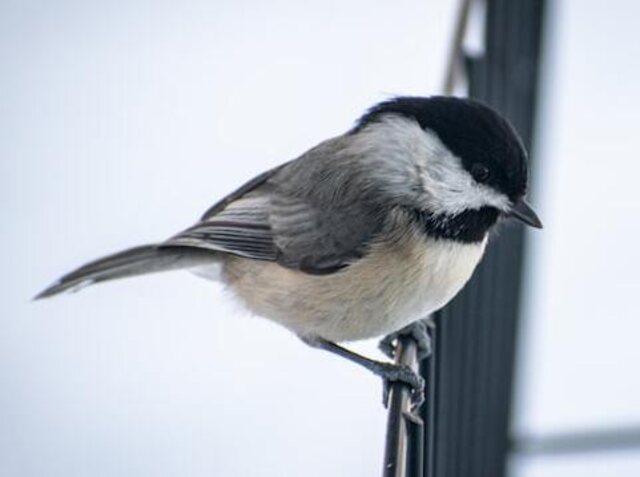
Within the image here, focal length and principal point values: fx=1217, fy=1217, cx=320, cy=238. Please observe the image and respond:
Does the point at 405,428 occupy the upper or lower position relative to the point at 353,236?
lower

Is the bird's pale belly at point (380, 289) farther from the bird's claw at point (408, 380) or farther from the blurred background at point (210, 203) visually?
the blurred background at point (210, 203)

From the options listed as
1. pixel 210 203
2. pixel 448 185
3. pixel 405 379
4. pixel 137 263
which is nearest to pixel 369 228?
pixel 448 185

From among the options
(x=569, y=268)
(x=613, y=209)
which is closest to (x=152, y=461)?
(x=569, y=268)

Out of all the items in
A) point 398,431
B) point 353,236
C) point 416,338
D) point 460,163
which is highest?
point 460,163

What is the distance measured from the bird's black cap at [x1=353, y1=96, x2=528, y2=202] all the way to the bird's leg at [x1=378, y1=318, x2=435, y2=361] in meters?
0.24

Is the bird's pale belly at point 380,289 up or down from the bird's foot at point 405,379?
up

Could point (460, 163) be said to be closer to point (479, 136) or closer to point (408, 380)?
point (479, 136)

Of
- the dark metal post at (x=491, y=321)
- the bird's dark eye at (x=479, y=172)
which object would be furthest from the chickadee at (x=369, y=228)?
the dark metal post at (x=491, y=321)

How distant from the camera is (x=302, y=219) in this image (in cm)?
187

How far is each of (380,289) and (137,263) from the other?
1.45 ft

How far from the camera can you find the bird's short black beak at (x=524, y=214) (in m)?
1.69

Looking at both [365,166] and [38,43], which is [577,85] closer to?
[38,43]

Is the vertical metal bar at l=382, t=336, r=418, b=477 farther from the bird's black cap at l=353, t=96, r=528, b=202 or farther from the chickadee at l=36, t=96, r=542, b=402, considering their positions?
the bird's black cap at l=353, t=96, r=528, b=202

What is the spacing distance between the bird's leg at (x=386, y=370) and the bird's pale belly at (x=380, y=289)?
4cm
